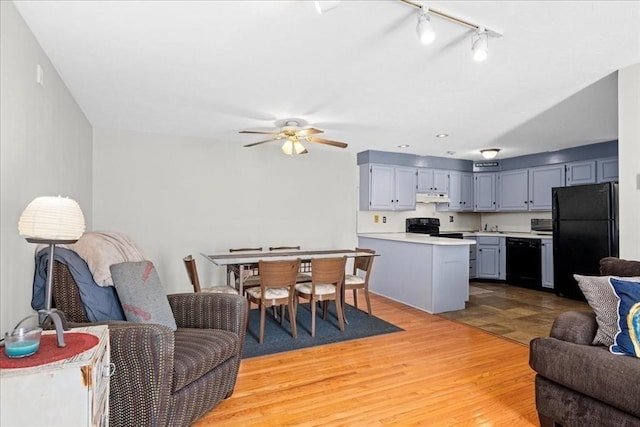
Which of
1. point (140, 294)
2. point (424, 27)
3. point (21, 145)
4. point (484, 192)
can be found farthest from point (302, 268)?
point (484, 192)

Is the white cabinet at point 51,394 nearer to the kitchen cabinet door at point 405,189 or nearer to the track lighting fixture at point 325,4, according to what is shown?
the track lighting fixture at point 325,4

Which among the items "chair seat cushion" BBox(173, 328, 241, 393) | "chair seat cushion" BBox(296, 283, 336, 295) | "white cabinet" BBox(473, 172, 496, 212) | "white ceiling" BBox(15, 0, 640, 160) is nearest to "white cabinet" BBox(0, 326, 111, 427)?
"chair seat cushion" BBox(173, 328, 241, 393)

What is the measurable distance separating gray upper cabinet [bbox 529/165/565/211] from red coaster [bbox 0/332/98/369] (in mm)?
6364

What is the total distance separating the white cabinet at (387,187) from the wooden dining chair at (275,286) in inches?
103

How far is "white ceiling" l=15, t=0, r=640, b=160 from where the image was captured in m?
1.88

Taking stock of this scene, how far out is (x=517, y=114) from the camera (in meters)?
3.68

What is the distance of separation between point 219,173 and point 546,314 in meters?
4.60

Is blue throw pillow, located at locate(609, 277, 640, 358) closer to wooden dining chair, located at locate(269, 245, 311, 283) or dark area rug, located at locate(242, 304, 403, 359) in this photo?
dark area rug, located at locate(242, 304, 403, 359)

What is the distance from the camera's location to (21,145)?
73.9 inches

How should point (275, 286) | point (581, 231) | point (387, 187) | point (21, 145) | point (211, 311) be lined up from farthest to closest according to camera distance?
point (387, 187), point (581, 231), point (275, 286), point (211, 311), point (21, 145)

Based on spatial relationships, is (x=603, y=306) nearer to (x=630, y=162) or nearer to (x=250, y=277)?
(x=630, y=162)

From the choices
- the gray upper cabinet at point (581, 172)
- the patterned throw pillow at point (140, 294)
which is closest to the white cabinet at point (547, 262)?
the gray upper cabinet at point (581, 172)

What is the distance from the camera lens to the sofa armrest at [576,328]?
6.28ft

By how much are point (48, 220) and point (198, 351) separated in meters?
0.99
